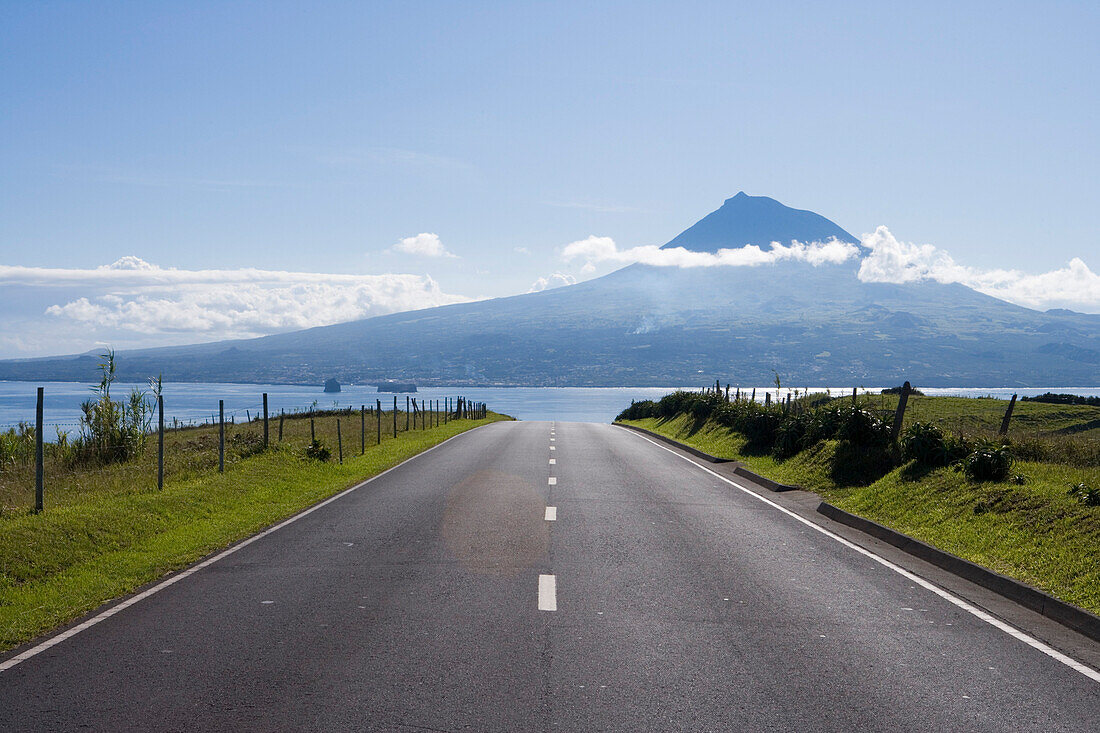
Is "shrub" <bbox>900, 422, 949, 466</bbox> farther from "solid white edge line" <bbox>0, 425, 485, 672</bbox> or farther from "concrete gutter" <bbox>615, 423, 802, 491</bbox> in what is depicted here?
"solid white edge line" <bbox>0, 425, 485, 672</bbox>

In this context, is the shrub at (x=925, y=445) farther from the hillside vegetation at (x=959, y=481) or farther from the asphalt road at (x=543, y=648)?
the asphalt road at (x=543, y=648)

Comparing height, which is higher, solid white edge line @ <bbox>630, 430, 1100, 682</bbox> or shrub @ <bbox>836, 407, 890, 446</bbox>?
shrub @ <bbox>836, 407, 890, 446</bbox>

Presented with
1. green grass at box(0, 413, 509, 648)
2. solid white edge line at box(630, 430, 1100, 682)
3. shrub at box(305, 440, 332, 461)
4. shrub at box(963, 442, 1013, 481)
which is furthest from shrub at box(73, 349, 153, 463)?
shrub at box(963, 442, 1013, 481)

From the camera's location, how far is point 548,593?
8.78m

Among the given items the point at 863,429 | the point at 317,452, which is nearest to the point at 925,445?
the point at 863,429

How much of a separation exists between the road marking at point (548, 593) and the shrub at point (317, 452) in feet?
48.8

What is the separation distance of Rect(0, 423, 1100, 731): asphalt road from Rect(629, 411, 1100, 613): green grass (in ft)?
4.53

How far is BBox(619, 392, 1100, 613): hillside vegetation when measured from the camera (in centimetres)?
1017

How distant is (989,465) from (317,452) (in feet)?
54.2

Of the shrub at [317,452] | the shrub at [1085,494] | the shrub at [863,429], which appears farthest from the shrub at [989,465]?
the shrub at [317,452]

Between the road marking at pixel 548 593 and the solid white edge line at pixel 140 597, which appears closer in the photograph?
the solid white edge line at pixel 140 597

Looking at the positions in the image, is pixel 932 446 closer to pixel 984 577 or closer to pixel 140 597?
pixel 984 577

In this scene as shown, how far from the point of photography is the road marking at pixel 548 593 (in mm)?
8234

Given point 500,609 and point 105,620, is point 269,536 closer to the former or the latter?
point 105,620
